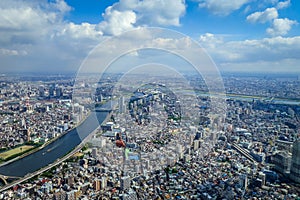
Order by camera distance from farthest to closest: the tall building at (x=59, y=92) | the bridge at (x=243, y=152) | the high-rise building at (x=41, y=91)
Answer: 1. the high-rise building at (x=41, y=91)
2. the tall building at (x=59, y=92)
3. the bridge at (x=243, y=152)

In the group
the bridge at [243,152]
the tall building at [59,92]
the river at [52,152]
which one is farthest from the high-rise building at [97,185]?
the tall building at [59,92]

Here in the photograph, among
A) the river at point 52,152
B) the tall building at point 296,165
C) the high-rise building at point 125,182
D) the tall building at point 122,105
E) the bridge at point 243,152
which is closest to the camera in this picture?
the high-rise building at point 125,182

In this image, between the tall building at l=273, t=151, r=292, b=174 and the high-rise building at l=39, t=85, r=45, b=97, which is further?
the high-rise building at l=39, t=85, r=45, b=97

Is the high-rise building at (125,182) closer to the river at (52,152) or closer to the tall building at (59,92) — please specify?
the river at (52,152)

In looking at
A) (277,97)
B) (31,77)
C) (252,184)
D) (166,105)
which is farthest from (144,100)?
(31,77)

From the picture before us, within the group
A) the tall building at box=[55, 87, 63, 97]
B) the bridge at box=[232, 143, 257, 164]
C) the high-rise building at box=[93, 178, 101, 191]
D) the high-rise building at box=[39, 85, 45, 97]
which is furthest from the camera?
the high-rise building at box=[39, 85, 45, 97]

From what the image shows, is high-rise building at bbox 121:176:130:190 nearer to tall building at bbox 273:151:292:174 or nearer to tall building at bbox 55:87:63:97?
tall building at bbox 273:151:292:174

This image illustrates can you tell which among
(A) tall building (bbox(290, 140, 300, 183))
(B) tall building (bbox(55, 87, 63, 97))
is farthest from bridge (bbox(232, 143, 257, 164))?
(B) tall building (bbox(55, 87, 63, 97))

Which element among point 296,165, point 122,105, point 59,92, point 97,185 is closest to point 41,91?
point 59,92

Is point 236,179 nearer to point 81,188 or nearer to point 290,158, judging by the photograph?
point 290,158
